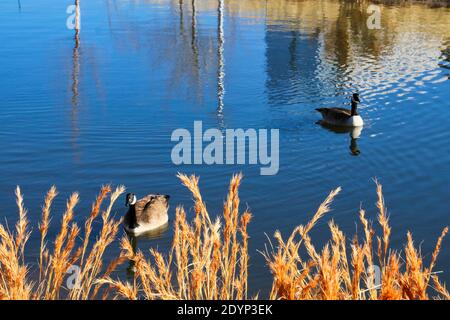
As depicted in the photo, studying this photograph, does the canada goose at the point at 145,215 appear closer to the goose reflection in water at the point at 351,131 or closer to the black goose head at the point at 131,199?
the black goose head at the point at 131,199

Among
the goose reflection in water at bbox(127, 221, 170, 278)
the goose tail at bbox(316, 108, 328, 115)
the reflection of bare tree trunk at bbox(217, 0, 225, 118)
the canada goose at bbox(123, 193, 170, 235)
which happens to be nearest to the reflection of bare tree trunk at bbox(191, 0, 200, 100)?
the reflection of bare tree trunk at bbox(217, 0, 225, 118)

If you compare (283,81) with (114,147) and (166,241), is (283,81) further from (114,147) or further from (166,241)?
(166,241)

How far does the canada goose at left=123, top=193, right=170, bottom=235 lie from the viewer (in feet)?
43.1

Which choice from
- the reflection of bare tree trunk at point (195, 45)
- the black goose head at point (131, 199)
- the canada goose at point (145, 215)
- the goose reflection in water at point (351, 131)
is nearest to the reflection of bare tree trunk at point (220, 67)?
the reflection of bare tree trunk at point (195, 45)

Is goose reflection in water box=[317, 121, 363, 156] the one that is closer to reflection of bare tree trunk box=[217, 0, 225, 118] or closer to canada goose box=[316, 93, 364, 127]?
canada goose box=[316, 93, 364, 127]

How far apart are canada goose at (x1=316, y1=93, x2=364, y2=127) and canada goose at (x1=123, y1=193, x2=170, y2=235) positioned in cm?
866

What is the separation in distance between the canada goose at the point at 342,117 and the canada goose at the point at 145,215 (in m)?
8.66

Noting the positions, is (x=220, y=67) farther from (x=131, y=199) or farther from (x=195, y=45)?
(x=131, y=199)

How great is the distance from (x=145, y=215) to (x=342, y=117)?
9484 millimetres

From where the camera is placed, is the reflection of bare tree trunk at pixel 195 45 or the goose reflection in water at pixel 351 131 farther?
the reflection of bare tree trunk at pixel 195 45

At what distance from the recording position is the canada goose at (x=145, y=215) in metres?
13.1

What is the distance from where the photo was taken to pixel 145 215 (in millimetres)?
13016

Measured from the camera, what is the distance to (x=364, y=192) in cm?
1522

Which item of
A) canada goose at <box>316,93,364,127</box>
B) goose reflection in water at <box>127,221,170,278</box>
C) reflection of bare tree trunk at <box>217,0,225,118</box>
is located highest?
reflection of bare tree trunk at <box>217,0,225,118</box>
